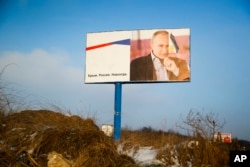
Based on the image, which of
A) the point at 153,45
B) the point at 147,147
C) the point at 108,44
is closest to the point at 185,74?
the point at 153,45

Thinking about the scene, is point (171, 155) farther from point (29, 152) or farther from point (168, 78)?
point (168, 78)

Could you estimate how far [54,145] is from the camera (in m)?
5.66

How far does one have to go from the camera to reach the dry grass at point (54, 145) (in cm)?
543

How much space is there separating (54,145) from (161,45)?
8115mm

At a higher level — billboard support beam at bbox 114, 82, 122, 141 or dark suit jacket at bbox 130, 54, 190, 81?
dark suit jacket at bbox 130, 54, 190, 81

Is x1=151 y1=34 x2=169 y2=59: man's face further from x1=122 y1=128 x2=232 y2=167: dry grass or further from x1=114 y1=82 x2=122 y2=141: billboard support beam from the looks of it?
x1=122 y1=128 x2=232 y2=167: dry grass

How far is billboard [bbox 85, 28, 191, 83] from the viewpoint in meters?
12.8

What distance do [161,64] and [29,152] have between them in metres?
8.04

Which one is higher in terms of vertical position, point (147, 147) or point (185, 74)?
point (185, 74)

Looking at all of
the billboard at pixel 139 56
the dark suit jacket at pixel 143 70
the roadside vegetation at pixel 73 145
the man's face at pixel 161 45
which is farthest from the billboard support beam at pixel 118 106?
the roadside vegetation at pixel 73 145

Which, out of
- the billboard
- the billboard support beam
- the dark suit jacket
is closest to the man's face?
the billboard

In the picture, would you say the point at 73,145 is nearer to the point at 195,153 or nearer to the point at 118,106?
the point at 195,153

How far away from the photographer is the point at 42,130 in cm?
602

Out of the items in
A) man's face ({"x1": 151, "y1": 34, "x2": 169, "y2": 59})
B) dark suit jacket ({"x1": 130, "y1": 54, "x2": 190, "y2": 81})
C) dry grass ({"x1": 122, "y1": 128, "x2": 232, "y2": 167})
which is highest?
man's face ({"x1": 151, "y1": 34, "x2": 169, "y2": 59})
